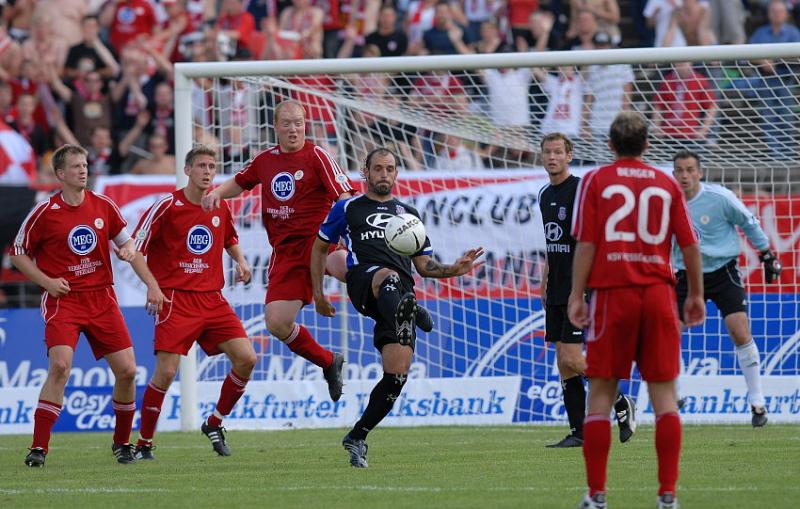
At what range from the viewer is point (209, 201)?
384 inches

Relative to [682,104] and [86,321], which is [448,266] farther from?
[682,104]

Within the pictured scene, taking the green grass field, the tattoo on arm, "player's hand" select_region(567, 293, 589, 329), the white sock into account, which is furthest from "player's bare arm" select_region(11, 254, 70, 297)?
the white sock

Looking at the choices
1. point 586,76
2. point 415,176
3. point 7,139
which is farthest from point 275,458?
point 7,139

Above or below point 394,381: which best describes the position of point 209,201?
above

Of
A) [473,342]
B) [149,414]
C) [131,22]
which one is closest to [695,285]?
[149,414]

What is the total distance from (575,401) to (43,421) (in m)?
4.02

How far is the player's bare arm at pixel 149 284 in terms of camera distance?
30.9ft

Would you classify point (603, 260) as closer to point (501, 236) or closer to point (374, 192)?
point (374, 192)

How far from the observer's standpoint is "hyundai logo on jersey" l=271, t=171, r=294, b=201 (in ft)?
33.6

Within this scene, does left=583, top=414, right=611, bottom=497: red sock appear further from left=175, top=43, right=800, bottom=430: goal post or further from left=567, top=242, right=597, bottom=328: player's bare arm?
left=175, top=43, right=800, bottom=430: goal post

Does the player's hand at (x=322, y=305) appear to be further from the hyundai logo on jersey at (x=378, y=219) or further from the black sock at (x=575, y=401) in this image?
the black sock at (x=575, y=401)

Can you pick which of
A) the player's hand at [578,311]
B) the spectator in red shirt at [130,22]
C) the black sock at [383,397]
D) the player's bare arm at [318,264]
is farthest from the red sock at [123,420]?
the spectator in red shirt at [130,22]

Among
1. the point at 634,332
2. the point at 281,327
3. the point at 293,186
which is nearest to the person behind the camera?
the point at 634,332

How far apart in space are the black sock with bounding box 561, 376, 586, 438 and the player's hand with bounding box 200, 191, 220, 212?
304 centimetres
